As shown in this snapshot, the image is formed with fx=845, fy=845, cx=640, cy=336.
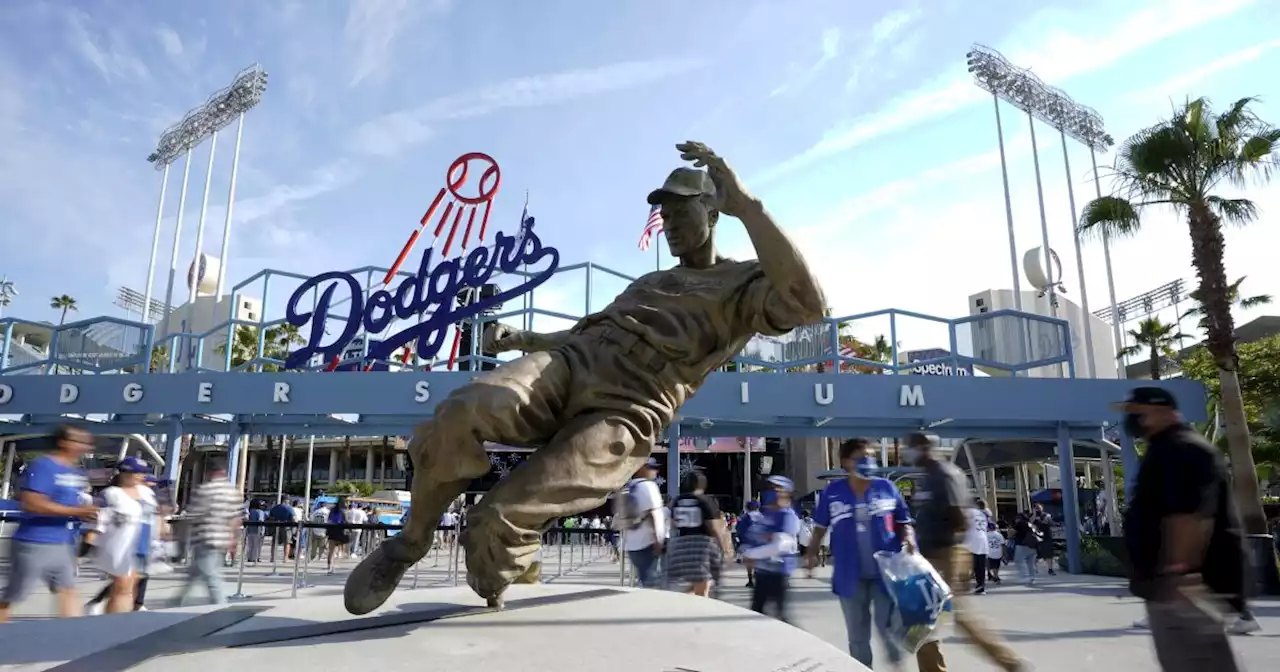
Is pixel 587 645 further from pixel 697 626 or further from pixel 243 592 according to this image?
pixel 243 592

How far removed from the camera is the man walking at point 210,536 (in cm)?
663

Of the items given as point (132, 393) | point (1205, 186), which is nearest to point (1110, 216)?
point (1205, 186)

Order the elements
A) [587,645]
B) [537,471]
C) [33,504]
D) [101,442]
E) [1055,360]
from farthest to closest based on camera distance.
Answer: [101,442] < [1055,360] < [33,504] < [537,471] < [587,645]

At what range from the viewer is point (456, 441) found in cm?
291

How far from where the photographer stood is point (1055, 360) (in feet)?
54.2

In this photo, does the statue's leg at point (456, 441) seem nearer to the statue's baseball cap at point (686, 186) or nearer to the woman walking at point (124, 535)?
the statue's baseball cap at point (686, 186)

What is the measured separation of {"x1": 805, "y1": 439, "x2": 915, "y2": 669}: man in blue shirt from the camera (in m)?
4.45

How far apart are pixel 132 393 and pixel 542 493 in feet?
49.2

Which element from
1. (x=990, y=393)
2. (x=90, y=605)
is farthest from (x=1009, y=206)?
(x=90, y=605)

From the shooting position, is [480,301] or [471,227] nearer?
[480,301]

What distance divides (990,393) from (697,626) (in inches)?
522

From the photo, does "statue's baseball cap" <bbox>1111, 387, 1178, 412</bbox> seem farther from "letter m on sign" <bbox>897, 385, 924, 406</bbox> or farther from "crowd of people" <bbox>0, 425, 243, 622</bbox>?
"letter m on sign" <bbox>897, 385, 924, 406</bbox>

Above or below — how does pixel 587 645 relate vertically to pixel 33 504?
below

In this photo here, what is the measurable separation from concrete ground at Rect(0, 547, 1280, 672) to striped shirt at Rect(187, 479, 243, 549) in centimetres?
43
